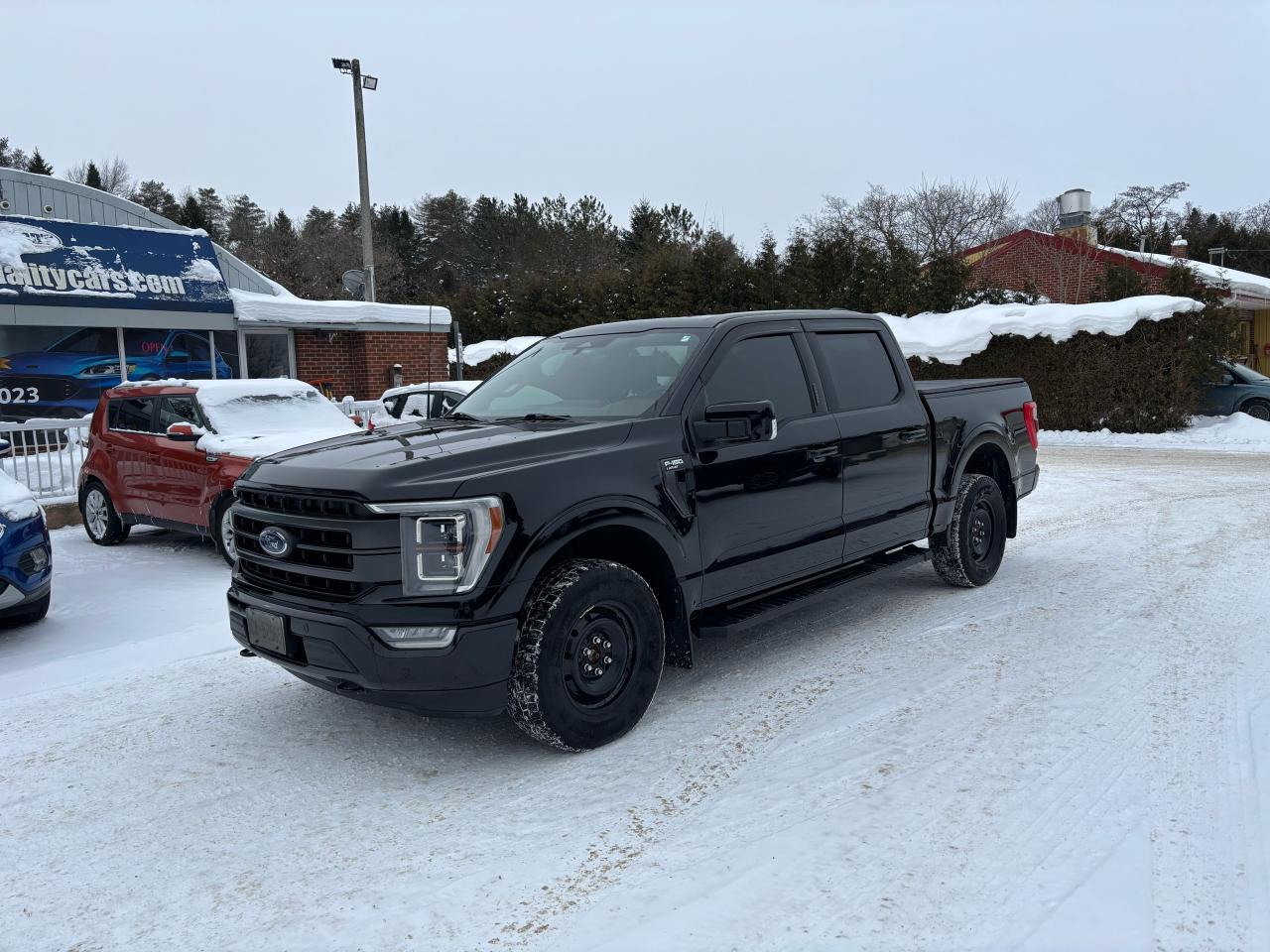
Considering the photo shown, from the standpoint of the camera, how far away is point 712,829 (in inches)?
136

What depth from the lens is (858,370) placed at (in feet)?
19.5

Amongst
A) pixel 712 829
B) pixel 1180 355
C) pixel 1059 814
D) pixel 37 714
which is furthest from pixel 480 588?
pixel 1180 355

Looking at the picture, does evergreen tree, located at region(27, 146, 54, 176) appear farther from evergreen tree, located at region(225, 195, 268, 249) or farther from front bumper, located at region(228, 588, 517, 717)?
front bumper, located at region(228, 588, 517, 717)

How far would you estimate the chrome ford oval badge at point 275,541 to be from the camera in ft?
13.3

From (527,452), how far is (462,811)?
1473 millimetres

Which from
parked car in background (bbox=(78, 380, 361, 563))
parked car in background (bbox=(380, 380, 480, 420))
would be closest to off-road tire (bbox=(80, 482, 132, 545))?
parked car in background (bbox=(78, 380, 361, 563))

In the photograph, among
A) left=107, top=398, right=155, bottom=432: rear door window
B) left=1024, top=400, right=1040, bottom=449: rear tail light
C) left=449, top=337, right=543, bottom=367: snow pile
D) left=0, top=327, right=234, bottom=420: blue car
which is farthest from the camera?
left=449, top=337, right=543, bottom=367: snow pile

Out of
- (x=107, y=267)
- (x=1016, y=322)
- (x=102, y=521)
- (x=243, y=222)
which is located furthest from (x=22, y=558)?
(x=243, y=222)

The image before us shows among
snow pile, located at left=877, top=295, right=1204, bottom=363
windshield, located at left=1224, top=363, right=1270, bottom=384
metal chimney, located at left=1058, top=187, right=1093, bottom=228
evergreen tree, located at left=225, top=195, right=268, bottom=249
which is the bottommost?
windshield, located at left=1224, top=363, right=1270, bottom=384

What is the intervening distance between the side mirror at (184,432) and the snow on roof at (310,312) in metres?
8.65

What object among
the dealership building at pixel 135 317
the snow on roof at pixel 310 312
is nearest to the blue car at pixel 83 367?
the dealership building at pixel 135 317

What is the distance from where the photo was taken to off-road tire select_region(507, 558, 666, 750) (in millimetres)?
3848

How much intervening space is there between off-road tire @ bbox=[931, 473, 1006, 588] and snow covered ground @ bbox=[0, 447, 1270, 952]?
21.3 inches

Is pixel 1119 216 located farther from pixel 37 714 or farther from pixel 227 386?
pixel 37 714
